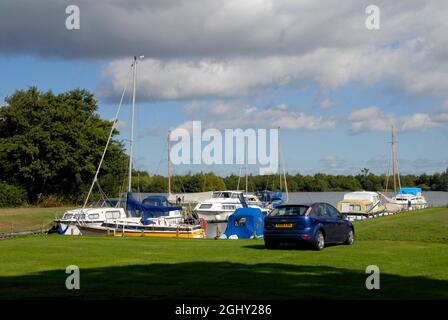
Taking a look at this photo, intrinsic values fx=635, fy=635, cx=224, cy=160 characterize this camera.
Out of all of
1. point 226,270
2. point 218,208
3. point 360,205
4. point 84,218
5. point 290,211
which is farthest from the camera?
point 218,208

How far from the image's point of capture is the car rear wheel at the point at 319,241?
2102cm

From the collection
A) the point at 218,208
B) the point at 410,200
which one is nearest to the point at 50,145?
the point at 218,208

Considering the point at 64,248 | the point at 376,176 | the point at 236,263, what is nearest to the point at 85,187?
the point at 64,248

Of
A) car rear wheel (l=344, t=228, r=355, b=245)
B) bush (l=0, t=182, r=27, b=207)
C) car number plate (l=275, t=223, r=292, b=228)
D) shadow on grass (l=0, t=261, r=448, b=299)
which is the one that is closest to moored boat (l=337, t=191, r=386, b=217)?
bush (l=0, t=182, r=27, b=207)

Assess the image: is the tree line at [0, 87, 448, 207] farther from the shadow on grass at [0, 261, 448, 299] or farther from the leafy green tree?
the shadow on grass at [0, 261, 448, 299]

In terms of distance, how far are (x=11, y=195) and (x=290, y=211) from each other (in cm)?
4795

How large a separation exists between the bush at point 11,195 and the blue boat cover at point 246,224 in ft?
112

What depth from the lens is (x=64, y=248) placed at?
22766 mm

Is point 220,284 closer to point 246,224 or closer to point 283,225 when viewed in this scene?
point 283,225

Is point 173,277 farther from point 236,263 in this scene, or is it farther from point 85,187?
point 85,187

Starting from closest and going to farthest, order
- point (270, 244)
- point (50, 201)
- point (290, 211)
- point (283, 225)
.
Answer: point (283, 225), point (290, 211), point (270, 244), point (50, 201)

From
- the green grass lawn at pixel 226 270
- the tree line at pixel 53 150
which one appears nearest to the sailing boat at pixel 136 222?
the green grass lawn at pixel 226 270

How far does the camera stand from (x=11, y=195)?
208 ft

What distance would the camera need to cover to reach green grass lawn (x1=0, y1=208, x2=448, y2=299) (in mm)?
12414
